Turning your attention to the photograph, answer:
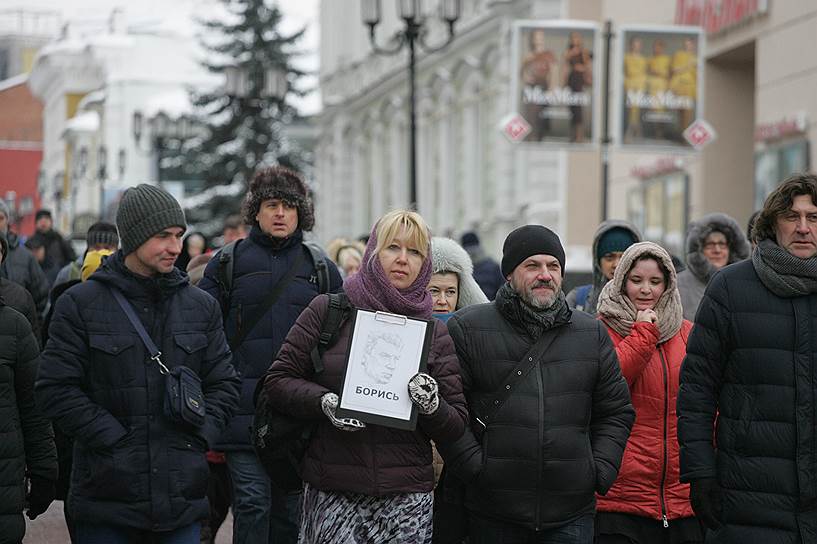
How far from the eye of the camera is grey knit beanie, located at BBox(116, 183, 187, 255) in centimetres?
616

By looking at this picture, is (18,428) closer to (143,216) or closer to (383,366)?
(143,216)

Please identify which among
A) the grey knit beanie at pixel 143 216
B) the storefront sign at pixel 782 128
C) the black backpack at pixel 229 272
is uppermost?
the storefront sign at pixel 782 128

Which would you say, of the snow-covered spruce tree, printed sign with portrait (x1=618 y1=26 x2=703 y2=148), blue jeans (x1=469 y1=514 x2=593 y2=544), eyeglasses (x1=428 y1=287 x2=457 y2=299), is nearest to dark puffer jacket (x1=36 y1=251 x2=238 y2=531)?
blue jeans (x1=469 y1=514 x2=593 y2=544)

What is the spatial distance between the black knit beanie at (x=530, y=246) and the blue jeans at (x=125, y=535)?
159 cm

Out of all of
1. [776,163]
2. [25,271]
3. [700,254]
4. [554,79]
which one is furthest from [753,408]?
[776,163]

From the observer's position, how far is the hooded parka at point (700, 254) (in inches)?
372

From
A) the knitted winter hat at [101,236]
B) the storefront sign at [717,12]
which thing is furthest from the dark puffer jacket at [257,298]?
the storefront sign at [717,12]

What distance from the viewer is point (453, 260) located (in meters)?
7.92

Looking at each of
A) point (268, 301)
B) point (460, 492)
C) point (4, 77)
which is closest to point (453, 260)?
point (268, 301)

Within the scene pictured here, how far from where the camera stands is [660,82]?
73.2ft

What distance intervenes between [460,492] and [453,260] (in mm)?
1770

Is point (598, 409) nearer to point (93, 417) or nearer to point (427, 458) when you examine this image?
point (427, 458)

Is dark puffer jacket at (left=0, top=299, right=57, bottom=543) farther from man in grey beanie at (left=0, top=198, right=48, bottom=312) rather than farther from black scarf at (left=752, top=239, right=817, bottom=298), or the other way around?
man in grey beanie at (left=0, top=198, right=48, bottom=312)

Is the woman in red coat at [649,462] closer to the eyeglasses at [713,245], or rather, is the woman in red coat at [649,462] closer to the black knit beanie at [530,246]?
the black knit beanie at [530,246]
